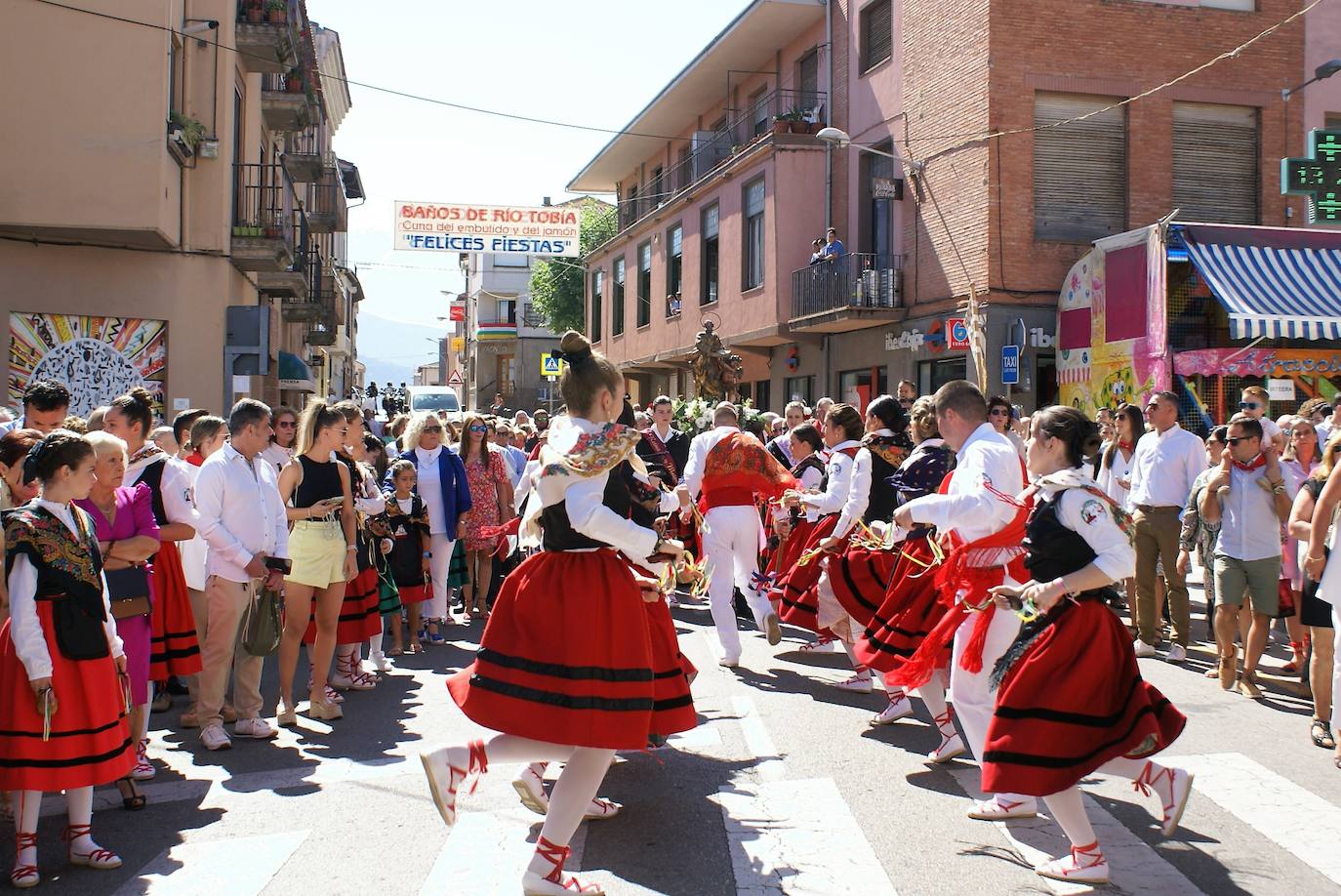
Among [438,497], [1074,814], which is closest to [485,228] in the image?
[438,497]

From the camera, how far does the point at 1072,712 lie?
4348 mm

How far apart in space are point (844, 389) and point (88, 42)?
605 inches

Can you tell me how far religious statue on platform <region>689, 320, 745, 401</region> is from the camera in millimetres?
19938

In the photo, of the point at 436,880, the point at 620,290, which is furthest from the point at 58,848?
the point at 620,290

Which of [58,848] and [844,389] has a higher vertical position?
[844,389]

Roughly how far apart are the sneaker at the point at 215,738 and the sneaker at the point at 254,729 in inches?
7.6

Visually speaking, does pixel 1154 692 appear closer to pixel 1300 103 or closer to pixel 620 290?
pixel 1300 103

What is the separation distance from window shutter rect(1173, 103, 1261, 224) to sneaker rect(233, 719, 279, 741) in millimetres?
17917

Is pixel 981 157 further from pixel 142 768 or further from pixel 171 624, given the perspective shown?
pixel 142 768

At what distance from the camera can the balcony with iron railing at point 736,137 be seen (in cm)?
2508

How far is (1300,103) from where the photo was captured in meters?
20.2

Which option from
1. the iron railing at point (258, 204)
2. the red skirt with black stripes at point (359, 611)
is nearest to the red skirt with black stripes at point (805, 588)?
the red skirt with black stripes at point (359, 611)

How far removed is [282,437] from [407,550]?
4.49 feet

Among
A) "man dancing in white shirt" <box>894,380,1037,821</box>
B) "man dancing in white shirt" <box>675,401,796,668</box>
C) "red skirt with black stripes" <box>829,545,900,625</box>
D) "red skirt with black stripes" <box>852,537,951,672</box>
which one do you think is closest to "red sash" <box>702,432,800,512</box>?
"man dancing in white shirt" <box>675,401,796,668</box>
